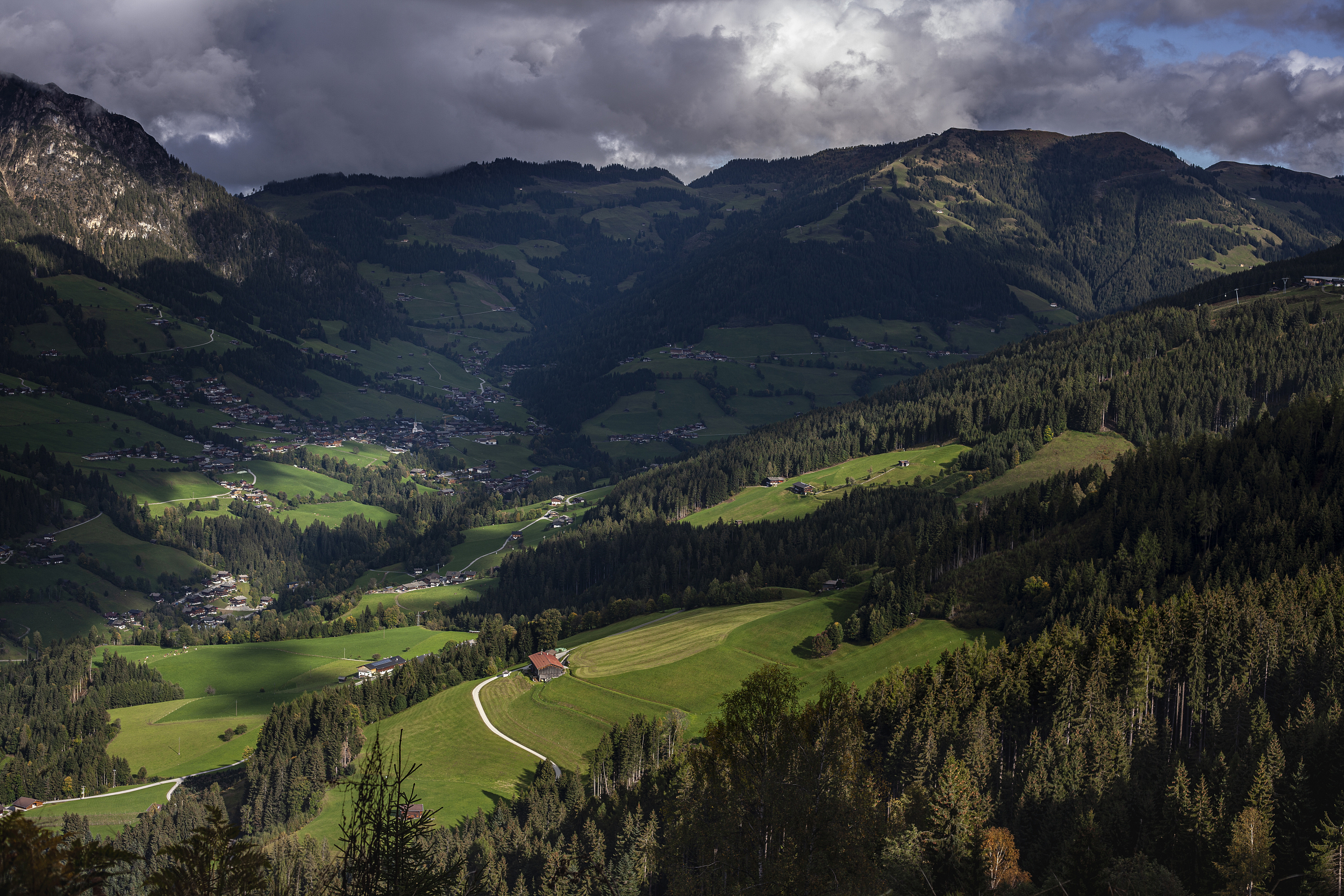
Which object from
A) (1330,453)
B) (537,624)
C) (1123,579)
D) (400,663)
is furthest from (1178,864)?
(400,663)

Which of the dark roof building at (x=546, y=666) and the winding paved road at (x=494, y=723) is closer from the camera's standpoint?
the winding paved road at (x=494, y=723)

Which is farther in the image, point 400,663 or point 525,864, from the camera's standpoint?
point 400,663

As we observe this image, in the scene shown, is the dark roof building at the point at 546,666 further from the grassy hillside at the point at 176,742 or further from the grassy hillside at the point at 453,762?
the grassy hillside at the point at 176,742

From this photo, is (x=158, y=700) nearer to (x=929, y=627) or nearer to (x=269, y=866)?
(x=929, y=627)

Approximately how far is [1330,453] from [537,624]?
404 feet

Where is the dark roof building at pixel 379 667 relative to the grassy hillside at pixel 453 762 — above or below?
above

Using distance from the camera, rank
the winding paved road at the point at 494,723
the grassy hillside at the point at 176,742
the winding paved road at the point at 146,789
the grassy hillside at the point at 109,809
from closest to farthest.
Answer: the winding paved road at the point at 494,723, the grassy hillside at the point at 109,809, the winding paved road at the point at 146,789, the grassy hillside at the point at 176,742

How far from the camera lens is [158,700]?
185m

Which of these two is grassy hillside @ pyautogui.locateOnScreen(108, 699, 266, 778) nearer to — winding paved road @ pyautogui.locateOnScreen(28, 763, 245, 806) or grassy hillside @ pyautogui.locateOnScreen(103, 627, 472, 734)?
winding paved road @ pyautogui.locateOnScreen(28, 763, 245, 806)

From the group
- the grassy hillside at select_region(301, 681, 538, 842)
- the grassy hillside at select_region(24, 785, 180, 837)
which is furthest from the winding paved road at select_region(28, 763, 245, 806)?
the grassy hillside at select_region(301, 681, 538, 842)

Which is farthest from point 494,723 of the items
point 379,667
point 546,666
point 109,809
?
point 379,667

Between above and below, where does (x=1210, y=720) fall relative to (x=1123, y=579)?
below

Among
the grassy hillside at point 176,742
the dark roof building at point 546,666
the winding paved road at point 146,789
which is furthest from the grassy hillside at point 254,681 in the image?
the dark roof building at point 546,666

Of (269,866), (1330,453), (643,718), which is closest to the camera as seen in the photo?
(269,866)
